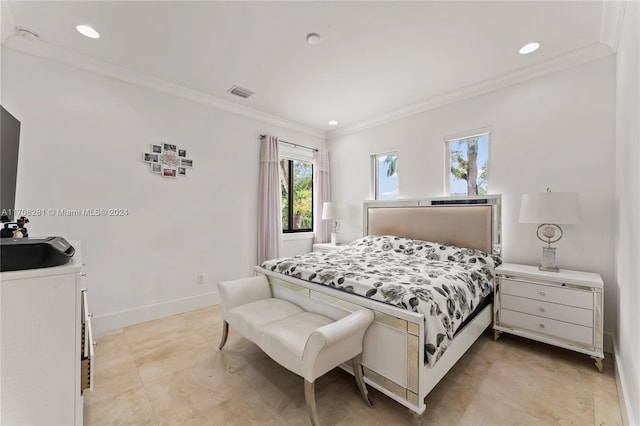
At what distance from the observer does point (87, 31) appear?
2.20 meters

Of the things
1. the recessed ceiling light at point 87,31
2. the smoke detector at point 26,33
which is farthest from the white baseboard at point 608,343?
the smoke detector at point 26,33

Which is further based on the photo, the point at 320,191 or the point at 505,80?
the point at 320,191

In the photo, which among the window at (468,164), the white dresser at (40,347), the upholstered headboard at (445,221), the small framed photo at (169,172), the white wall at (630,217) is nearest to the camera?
the white dresser at (40,347)

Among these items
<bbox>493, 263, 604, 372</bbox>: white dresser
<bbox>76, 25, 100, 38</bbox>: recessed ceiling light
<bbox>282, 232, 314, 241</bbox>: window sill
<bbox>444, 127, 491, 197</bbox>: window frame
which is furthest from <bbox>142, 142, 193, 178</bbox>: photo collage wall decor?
<bbox>493, 263, 604, 372</bbox>: white dresser

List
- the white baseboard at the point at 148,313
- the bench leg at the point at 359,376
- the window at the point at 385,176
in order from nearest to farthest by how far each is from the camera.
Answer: the bench leg at the point at 359,376, the white baseboard at the point at 148,313, the window at the point at 385,176

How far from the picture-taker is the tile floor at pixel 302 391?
1605 mm

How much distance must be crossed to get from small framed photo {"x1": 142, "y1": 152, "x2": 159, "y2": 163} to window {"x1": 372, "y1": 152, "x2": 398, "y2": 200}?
3.01 m

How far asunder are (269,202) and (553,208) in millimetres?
3225

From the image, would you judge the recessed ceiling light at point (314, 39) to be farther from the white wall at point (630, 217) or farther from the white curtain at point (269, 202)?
the white wall at point (630, 217)

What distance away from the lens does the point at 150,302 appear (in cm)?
300

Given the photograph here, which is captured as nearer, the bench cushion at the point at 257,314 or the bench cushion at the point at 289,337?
the bench cushion at the point at 289,337

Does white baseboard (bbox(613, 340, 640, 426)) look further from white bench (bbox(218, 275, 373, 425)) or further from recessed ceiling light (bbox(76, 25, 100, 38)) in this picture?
recessed ceiling light (bbox(76, 25, 100, 38))

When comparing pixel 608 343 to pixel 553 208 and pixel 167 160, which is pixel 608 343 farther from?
pixel 167 160

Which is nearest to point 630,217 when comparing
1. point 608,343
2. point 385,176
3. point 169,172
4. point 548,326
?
point 548,326
